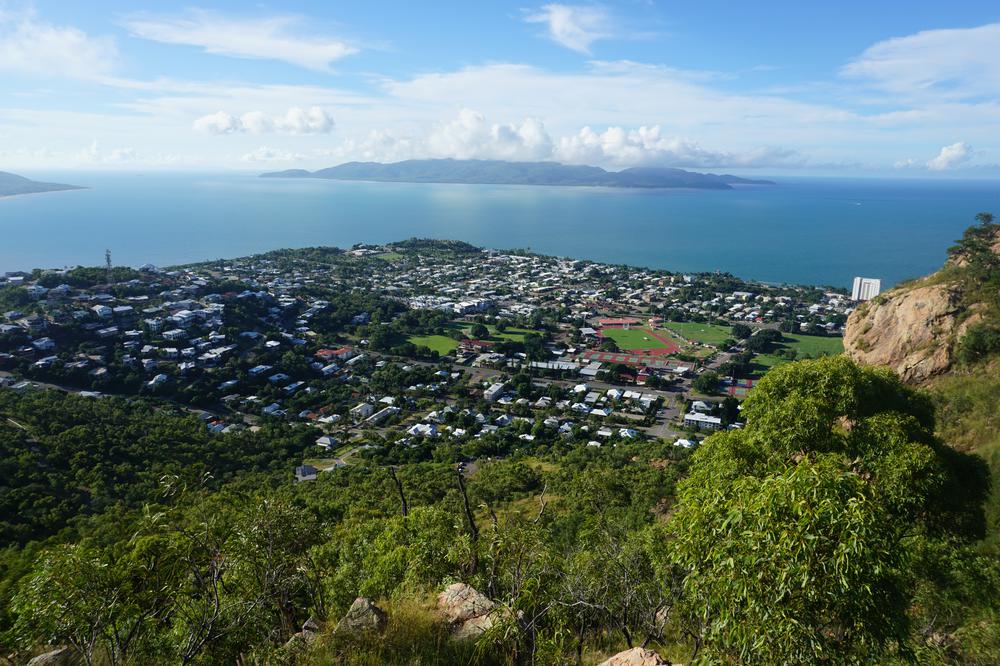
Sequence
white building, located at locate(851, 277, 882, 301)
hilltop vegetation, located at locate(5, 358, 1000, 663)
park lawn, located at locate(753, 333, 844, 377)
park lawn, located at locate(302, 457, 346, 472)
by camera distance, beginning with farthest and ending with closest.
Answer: white building, located at locate(851, 277, 882, 301)
park lawn, located at locate(753, 333, 844, 377)
park lawn, located at locate(302, 457, 346, 472)
hilltop vegetation, located at locate(5, 358, 1000, 663)

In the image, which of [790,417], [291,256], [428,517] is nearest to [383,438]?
[428,517]

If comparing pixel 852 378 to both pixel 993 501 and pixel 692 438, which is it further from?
pixel 692 438

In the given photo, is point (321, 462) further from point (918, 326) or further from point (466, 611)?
point (918, 326)

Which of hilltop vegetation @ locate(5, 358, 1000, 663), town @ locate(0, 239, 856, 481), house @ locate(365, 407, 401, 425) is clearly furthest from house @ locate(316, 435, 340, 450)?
hilltop vegetation @ locate(5, 358, 1000, 663)

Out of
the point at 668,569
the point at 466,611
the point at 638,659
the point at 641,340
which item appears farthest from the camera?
the point at 641,340

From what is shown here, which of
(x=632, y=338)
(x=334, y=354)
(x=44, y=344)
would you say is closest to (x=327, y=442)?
(x=334, y=354)

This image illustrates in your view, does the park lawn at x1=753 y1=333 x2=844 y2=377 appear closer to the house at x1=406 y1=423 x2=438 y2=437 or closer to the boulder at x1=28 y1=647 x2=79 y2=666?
the house at x1=406 y1=423 x2=438 y2=437

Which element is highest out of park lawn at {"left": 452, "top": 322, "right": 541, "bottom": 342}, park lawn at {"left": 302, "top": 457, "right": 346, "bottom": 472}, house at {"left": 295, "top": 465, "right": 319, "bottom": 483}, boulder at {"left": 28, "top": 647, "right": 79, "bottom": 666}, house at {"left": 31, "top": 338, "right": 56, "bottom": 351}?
boulder at {"left": 28, "top": 647, "right": 79, "bottom": 666}
